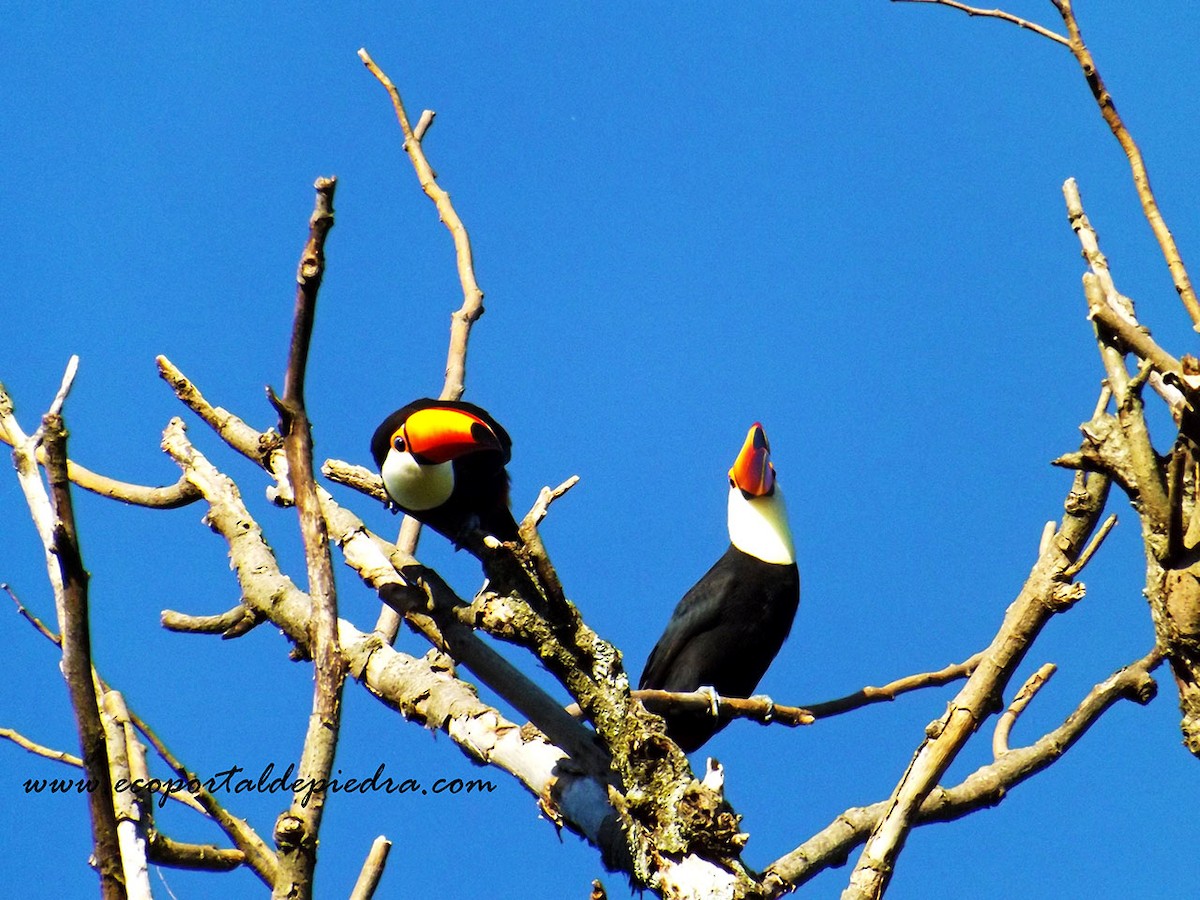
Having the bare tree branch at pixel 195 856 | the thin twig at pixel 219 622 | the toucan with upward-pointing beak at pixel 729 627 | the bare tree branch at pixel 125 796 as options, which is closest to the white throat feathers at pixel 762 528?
the toucan with upward-pointing beak at pixel 729 627

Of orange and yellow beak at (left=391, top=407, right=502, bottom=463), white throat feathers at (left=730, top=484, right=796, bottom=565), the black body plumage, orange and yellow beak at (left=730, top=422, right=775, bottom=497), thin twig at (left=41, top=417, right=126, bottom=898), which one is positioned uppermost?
orange and yellow beak at (left=730, top=422, right=775, bottom=497)

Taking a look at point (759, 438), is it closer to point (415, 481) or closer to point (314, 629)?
point (415, 481)

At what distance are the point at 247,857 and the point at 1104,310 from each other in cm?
187

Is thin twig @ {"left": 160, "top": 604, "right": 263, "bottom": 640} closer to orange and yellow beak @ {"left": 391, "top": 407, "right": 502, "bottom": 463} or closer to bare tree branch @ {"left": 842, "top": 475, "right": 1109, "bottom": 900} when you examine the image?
orange and yellow beak @ {"left": 391, "top": 407, "right": 502, "bottom": 463}

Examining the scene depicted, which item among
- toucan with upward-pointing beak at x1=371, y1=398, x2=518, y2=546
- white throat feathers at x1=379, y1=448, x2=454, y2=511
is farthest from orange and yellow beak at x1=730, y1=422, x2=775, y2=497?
white throat feathers at x1=379, y1=448, x2=454, y2=511

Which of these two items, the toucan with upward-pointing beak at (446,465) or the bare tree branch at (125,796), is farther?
the toucan with upward-pointing beak at (446,465)

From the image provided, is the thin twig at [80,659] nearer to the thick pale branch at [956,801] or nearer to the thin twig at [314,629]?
the thin twig at [314,629]

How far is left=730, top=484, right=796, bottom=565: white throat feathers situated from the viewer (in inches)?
202

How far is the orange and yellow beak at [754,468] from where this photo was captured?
18.3 ft

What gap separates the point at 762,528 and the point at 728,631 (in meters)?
0.65

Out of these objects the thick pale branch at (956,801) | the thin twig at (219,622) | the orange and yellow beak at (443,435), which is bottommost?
the thick pale branch at (956,801)

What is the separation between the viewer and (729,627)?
15.8 feet

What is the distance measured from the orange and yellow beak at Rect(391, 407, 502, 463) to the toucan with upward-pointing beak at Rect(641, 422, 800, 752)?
3.92 feet

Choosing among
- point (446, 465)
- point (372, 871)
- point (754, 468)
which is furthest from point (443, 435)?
point (754, 468)
